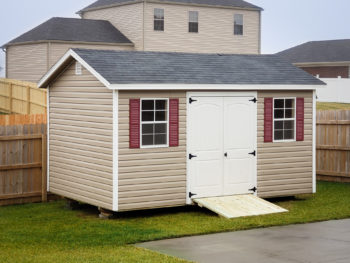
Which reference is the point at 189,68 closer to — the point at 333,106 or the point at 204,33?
the point at 333,106

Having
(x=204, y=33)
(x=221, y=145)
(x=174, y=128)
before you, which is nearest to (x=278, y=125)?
(x=221, y=145)

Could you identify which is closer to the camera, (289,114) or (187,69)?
(187,69)

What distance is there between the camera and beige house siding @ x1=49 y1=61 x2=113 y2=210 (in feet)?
49.7

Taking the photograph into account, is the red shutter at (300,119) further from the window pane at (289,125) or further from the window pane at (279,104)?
the window pane at (279,104)

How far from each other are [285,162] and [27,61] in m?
31.3

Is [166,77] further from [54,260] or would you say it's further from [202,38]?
[202,38]

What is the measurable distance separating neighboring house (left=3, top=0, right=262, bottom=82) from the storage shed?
27466mm

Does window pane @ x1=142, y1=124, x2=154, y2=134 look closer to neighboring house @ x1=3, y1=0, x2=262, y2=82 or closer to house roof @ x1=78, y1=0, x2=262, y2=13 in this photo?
neighboring house @ x1=3, y1=0, x2=262, y2=82

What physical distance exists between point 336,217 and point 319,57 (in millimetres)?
46816

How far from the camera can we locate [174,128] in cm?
1565

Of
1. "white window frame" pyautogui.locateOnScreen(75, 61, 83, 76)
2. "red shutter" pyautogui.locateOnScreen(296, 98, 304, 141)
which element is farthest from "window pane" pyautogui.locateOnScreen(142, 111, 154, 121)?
"red shutter" pyautogui.locateOnScreen(296, 98, 304, 141)

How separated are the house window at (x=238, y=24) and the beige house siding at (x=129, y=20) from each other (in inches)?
305

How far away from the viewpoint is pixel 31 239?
507 inches

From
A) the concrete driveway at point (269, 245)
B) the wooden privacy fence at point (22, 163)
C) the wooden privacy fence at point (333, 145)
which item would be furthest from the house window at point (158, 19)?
the concrete driveway at point (269, 245)
